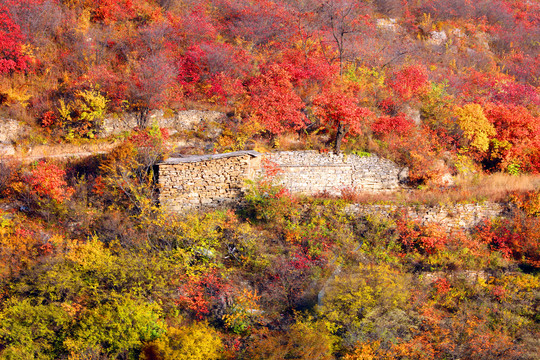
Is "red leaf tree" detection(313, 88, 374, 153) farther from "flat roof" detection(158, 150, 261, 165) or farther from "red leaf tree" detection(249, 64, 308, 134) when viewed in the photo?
"flat roof" detection(158, 150, 261, 165)

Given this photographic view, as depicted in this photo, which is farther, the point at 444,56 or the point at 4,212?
the point at 444,56

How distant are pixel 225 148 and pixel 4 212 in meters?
10.3

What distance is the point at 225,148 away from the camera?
20406 mm

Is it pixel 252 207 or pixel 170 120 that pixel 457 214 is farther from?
pixel 170 120

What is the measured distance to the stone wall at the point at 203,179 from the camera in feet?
56.7

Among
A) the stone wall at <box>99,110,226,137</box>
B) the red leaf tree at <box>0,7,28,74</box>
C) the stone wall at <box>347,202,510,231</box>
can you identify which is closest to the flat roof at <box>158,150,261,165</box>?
the stone wall at <box>99,110,226,137</box>

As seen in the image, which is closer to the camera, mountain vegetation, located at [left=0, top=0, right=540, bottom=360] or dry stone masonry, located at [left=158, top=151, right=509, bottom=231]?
mountain vegetation, located at [left=0, top=0, right=540, bottom=360]

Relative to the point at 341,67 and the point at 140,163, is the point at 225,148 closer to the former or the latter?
the point at 140,163

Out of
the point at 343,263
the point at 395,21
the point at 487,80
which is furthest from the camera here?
the point at 395,21

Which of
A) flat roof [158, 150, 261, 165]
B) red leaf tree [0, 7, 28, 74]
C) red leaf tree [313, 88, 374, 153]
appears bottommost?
flat roof [158, 150, 261, 165]

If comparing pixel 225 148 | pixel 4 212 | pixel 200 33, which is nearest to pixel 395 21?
pixel 200 33

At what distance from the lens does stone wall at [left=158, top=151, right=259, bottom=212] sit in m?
17.3

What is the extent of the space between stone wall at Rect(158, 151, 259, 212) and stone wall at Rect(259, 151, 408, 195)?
1.85m

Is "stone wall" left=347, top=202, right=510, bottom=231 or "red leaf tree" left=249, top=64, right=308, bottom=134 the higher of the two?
"red leaf tree" left=249, top=64, right=308, bottom=134
